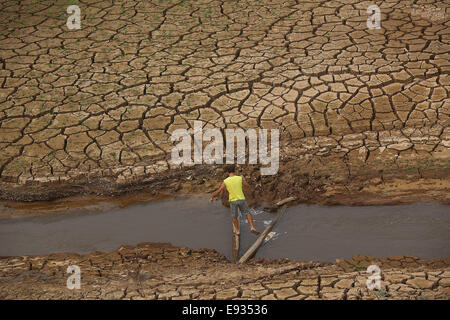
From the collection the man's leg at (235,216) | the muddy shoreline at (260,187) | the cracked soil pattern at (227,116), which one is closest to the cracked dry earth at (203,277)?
the cracked soil pattern at (227,116)

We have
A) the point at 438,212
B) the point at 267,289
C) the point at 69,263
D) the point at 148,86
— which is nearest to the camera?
the point at 267,289

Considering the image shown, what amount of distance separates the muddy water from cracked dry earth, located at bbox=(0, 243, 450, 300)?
0.52ft

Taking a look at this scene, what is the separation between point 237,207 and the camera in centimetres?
592

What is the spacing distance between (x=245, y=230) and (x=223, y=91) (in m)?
2.02

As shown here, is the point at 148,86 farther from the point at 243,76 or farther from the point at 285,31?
the point at 285,31

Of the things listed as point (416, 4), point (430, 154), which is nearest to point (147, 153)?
point (430, 154)

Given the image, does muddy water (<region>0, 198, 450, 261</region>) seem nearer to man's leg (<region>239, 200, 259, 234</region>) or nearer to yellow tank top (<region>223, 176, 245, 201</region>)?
man's leg (<region>239, 200, 259, 234</region>)

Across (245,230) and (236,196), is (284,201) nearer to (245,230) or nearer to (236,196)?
(245,230)

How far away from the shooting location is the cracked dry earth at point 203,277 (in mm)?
4867

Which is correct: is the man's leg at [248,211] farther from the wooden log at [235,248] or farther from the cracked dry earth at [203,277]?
the cracked dry earth at [203,277]

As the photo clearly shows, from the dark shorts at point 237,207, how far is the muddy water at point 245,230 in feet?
0.75

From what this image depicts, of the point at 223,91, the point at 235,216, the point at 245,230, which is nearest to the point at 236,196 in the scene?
the point at 235,216

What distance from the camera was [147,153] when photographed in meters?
6.75

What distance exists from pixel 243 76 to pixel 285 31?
4.11 feet
